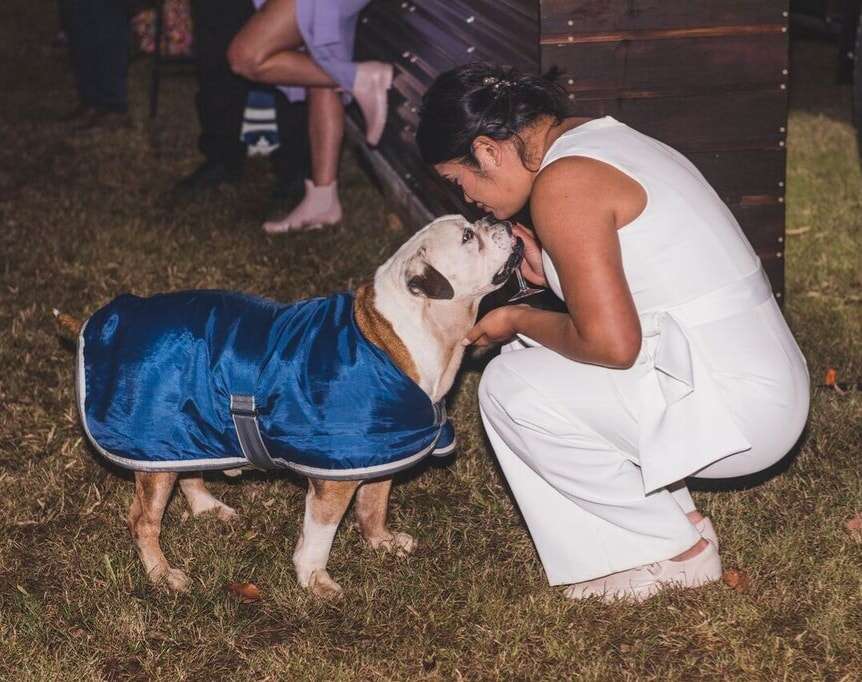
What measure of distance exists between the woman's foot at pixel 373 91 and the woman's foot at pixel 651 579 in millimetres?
3642

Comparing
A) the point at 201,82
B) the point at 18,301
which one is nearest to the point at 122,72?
the point at 201,82

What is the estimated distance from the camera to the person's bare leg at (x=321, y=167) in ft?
20.7

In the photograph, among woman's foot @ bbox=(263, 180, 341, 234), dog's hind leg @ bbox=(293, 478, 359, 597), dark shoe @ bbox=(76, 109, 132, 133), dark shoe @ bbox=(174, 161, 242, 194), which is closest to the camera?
dog's hind leg @ bbox=(293, 478, 359, 597)

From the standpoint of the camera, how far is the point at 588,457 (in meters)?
3.14

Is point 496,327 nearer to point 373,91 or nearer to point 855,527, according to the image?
point 855,527

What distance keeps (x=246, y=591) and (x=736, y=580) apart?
1.46m

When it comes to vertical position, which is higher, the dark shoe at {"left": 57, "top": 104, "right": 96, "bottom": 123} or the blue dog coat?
the blue dog coat

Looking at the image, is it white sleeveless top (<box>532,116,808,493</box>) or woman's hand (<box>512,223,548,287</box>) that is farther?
woman's hand (<box>512,223,548,287</box>)

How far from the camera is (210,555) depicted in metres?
3.59

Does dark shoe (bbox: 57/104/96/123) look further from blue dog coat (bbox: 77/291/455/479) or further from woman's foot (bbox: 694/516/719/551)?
woman's foot (bbox: 694/516/719/551)

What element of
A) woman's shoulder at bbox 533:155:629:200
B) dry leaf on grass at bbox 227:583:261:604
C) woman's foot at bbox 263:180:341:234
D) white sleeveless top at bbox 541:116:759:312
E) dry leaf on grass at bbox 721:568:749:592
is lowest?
woman's foot at bbox 263:180:341:234

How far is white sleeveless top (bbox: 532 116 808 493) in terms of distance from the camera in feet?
9.80

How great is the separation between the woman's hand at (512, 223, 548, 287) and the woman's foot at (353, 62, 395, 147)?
109 inches

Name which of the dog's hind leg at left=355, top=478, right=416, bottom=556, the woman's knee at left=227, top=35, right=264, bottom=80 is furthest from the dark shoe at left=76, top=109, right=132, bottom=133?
the dog's hind leg at left=355, top=478, right=416, bottom=556
